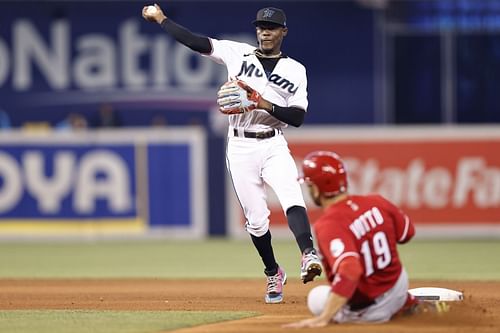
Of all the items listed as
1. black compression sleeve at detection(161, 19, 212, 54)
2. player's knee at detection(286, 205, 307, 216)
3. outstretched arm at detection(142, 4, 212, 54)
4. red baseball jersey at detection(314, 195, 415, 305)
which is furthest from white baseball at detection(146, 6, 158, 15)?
red baseball jersey at detection(314, 195, 415, 305)

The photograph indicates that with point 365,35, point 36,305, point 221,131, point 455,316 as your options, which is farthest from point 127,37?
point 455,316

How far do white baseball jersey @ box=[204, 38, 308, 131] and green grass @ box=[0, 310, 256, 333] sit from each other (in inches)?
58.2

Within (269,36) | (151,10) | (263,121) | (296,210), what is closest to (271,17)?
(269,36)

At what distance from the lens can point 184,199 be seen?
681 inches

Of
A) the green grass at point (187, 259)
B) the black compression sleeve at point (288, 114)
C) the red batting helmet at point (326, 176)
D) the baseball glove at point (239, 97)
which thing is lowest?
the green grass at point (187, 259)

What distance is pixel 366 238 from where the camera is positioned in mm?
7098

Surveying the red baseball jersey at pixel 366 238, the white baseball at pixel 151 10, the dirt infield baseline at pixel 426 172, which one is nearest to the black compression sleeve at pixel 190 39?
the white baseball at pixel 151 10

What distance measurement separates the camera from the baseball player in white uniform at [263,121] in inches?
361

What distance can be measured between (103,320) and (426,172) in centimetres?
947

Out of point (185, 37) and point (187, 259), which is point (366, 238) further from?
point (187, 259)

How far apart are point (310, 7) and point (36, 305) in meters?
15.6

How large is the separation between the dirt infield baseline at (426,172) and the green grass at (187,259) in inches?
12.9

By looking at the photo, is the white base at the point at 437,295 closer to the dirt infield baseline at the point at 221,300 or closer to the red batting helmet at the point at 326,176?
the dirt infield baseline at the point at 221,300

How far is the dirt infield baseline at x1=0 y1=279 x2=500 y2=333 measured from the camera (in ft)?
25.1
